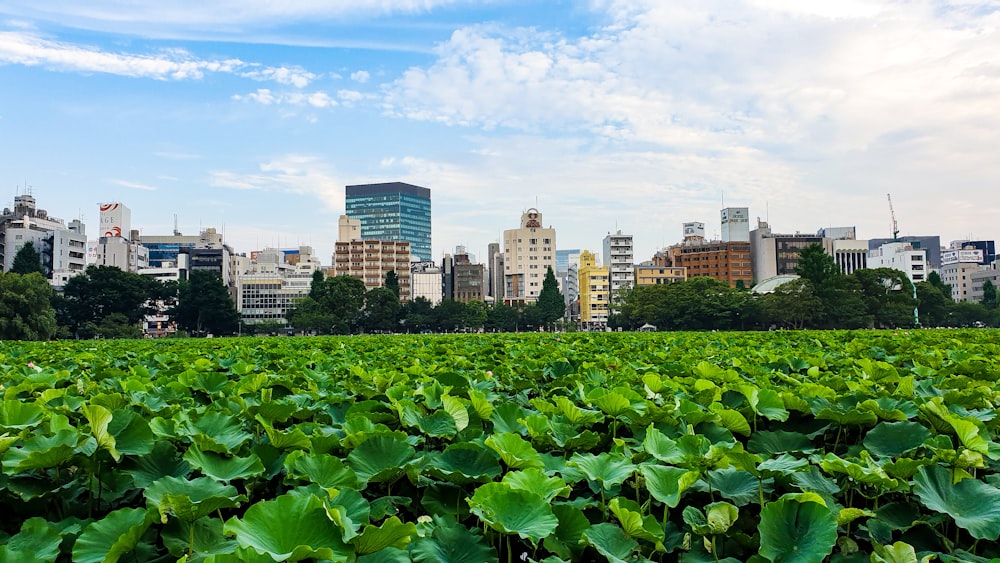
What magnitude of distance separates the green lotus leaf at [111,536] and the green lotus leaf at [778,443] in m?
1.55

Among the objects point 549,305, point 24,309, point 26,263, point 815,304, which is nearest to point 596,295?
point 549,305

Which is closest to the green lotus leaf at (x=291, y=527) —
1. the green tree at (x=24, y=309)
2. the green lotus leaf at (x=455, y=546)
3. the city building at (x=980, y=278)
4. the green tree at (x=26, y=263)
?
the green lotus leaf at (x=455, y=546)

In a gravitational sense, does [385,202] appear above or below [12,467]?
above

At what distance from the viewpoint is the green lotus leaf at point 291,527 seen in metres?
1.02

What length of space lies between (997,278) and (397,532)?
4980 inches

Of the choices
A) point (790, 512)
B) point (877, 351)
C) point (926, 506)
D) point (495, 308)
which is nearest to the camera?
point (790, 512)

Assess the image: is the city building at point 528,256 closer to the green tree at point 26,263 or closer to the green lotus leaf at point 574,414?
the green tree at point 26,263

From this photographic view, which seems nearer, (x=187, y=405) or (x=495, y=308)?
(x=187, y=405)

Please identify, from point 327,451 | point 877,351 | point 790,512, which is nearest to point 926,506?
point 790,512

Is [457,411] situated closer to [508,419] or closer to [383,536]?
[508,419]

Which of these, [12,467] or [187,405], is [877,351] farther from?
[12,467]

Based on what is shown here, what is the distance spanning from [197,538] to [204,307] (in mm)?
54181

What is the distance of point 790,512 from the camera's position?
1212 millimetres

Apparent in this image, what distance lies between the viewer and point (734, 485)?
1.44 meters
